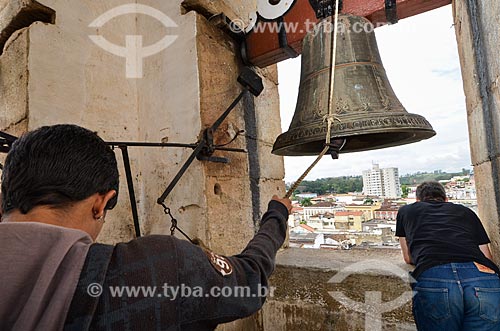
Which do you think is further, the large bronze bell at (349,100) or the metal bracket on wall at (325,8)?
the metal bracket on wall at (325,8)

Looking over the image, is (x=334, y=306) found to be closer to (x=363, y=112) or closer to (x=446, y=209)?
(x=446, y=209)

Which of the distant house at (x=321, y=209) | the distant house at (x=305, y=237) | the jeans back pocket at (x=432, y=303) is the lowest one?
the jeans back pocket at (x=432, y=303)

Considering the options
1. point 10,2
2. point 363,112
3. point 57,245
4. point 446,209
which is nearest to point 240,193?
point 363,112

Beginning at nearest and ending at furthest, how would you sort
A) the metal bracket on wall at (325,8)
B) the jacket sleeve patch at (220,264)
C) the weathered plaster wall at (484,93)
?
the jacket sleeve patch at (220,264), the weathered plaster wall at (484,93), the metal bracket on wall at (325,8)

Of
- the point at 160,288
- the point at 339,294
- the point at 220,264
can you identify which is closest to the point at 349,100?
the point at 220,264

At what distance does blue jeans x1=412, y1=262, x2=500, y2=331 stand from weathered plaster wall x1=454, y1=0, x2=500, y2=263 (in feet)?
0.48

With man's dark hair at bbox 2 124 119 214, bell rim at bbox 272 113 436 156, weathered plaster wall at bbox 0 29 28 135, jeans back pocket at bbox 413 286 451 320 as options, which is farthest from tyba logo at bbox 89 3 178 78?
jeans back pocket at bbox 413 286 451 320

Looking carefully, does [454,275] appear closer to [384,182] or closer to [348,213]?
[384,182]

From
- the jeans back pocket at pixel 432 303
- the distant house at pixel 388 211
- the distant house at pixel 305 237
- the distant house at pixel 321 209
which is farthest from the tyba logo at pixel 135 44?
the jeans back pocket at pixel 432 303

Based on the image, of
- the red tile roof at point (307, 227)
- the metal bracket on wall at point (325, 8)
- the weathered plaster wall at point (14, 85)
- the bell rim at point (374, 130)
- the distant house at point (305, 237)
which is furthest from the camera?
the red tile roof at point (307, 227)

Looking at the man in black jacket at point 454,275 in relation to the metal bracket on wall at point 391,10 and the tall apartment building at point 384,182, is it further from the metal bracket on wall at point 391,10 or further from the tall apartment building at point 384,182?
the metal bracket on wall at point 391,10

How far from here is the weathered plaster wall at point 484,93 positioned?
1212 millimetres

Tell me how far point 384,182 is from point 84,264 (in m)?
1.80

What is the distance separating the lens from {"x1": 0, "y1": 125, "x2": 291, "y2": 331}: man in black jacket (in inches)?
21.8
